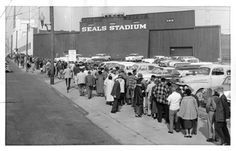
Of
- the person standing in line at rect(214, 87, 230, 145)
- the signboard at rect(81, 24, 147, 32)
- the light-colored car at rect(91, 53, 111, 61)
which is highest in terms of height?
the signboard at rect(81, 24, 147, 32)

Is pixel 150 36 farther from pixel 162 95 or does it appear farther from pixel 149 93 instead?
pixel 162 95

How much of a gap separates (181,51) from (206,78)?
123ft

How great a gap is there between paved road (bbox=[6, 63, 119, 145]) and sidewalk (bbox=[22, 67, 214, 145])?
386 mm

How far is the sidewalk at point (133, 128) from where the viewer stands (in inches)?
365

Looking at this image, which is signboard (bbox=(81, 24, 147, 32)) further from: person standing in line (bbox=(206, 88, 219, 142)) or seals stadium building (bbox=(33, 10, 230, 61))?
person standing in line (bbox=(206, 88, 219, 142))

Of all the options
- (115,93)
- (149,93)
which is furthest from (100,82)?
(149,93)

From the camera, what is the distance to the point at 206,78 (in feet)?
51.2

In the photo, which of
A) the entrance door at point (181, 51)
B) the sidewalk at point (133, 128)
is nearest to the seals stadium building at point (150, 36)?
the entrance door at point (181, 51)

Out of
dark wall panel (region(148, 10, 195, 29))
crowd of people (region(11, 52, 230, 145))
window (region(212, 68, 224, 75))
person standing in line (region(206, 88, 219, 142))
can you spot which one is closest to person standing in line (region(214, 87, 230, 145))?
crowd of people (region(11, 52, 230, 145))

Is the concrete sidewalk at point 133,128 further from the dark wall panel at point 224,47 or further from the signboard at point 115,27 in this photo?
the signboard at point 115,27

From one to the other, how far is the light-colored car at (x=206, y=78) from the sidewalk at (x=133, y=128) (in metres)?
3.15

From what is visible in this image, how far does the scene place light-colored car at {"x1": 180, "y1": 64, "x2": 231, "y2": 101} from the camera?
15084 millimetres
